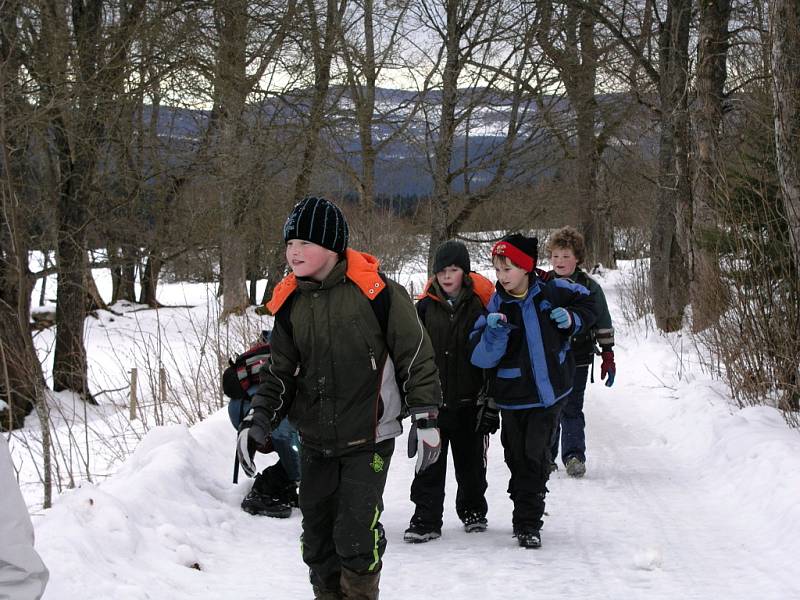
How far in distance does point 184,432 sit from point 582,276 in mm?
3425

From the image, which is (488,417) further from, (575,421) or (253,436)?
(253,436)

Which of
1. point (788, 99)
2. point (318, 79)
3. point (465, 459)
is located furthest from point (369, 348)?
point (318, 79)

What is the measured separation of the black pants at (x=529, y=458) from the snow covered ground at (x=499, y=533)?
228 mm

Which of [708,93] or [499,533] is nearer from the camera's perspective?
[499,533]

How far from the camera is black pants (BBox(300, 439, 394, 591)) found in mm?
A: 3760

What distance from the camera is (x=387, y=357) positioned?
12.8 feet

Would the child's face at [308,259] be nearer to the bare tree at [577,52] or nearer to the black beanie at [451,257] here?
the black beanie at [451,257]

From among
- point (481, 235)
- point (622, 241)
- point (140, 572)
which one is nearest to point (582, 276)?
point (140, 572)

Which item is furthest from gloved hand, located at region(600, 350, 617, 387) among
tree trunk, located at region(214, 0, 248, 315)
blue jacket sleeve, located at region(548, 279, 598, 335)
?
tree trunk, located at region(214, 0, 248, 315)

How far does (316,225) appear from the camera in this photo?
3859mm

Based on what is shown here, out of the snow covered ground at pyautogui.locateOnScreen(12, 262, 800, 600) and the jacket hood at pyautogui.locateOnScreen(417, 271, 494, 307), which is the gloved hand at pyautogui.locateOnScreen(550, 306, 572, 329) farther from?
the snow covered ground at pyautogui.locateOnScreen(12, 262, 800, 600)

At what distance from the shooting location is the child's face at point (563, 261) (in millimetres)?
6750

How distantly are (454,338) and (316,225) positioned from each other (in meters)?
1.81

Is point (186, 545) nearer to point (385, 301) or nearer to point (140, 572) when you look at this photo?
point (140, 572)
